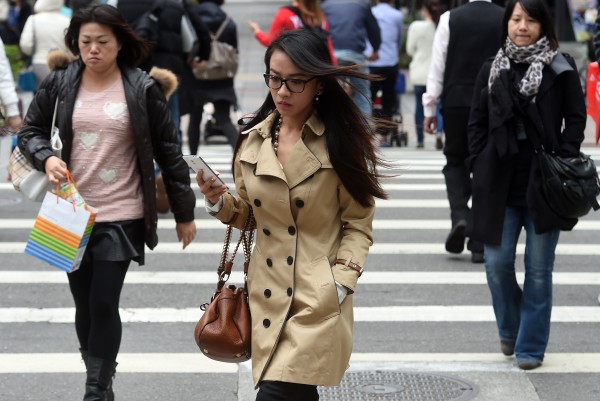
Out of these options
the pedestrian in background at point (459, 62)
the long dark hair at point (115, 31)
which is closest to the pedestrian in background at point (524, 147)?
the long dark hair at point (115, 31)

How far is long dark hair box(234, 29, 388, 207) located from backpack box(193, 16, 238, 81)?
8.15 m

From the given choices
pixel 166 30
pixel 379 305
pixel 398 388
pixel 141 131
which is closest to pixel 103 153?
pixel 141 131

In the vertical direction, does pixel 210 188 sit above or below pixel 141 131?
above

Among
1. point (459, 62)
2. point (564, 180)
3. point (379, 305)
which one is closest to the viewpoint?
point (564, 180)

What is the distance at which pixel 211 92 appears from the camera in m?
13.1

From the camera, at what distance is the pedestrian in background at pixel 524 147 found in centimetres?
645

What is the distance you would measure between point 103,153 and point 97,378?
98 centimetres

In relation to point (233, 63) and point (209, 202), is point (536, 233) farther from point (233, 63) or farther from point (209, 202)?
point (233, 63)

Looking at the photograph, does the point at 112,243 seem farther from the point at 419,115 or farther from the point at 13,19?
the point at 13,19

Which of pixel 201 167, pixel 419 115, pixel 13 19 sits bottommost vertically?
pixel 13 19

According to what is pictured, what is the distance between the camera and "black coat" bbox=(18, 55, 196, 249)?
18.6 ft

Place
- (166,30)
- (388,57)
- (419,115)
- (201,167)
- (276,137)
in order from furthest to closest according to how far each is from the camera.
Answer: (419,115)
(388,57)
(166,30)
(276,137)
(201,167)

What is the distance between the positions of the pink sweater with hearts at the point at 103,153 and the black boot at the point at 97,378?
62 centimetres

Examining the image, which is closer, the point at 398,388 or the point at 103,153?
the point at 103,153
